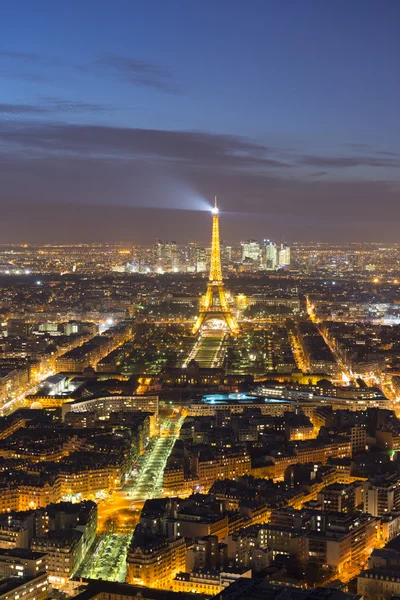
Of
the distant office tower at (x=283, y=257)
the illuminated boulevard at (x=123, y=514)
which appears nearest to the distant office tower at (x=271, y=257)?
the distant office tower at (x=283, y=257)

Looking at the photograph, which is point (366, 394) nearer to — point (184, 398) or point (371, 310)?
point (184, 398)

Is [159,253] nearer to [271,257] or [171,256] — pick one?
[171,256]

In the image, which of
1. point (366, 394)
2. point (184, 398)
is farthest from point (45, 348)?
point (366, 394)

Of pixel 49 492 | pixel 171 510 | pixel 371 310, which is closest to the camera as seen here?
pixel 171 510

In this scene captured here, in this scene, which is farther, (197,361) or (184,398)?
(197,361)

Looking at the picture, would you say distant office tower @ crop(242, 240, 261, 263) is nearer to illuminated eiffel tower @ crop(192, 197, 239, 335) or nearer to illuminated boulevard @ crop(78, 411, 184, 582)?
illuminated eiffel tower @ crop(192, 197, 239, 335)

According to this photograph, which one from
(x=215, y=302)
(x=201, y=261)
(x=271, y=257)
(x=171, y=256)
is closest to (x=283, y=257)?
(x=271, y=257)
